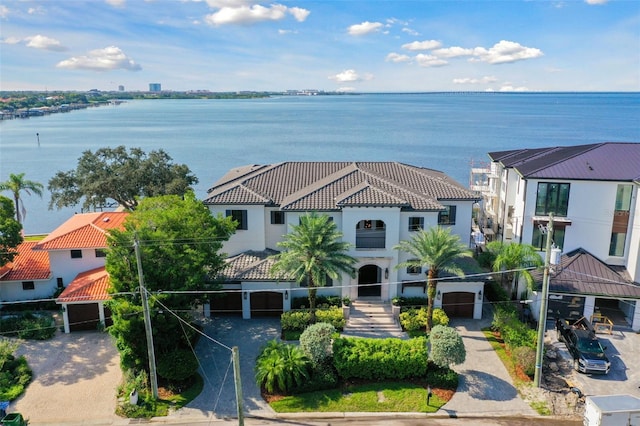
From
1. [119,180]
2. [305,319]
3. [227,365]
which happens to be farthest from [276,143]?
[227,365]

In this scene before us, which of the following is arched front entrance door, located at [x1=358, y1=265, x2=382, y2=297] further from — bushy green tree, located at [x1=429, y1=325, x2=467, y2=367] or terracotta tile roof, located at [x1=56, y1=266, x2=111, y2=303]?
terracotta tile roof, located at [x1=56, y1=266, x2=111, y2=303]

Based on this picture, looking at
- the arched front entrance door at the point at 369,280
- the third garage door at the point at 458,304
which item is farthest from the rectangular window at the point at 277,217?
the third garage door at the point at 458,304

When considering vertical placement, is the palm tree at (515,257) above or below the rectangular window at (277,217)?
below

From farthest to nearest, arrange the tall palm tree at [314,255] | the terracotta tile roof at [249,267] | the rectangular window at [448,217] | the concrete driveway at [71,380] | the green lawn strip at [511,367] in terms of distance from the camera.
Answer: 1. the rectangular window at [448,217]
2. the terracotta tile roof at [249,267]
3. the tall palm tree at [314,255]
4. the green lawn strip at [511,367]
5. the concrete driveway at [71,380]

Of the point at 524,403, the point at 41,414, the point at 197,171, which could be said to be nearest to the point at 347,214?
the point at 524,403

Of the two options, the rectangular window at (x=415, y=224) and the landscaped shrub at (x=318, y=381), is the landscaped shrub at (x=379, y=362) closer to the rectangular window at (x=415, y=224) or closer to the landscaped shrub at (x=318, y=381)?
the landscaped shrub at (x=318, y=381)

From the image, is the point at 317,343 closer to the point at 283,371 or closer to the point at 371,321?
the point at 283,371
